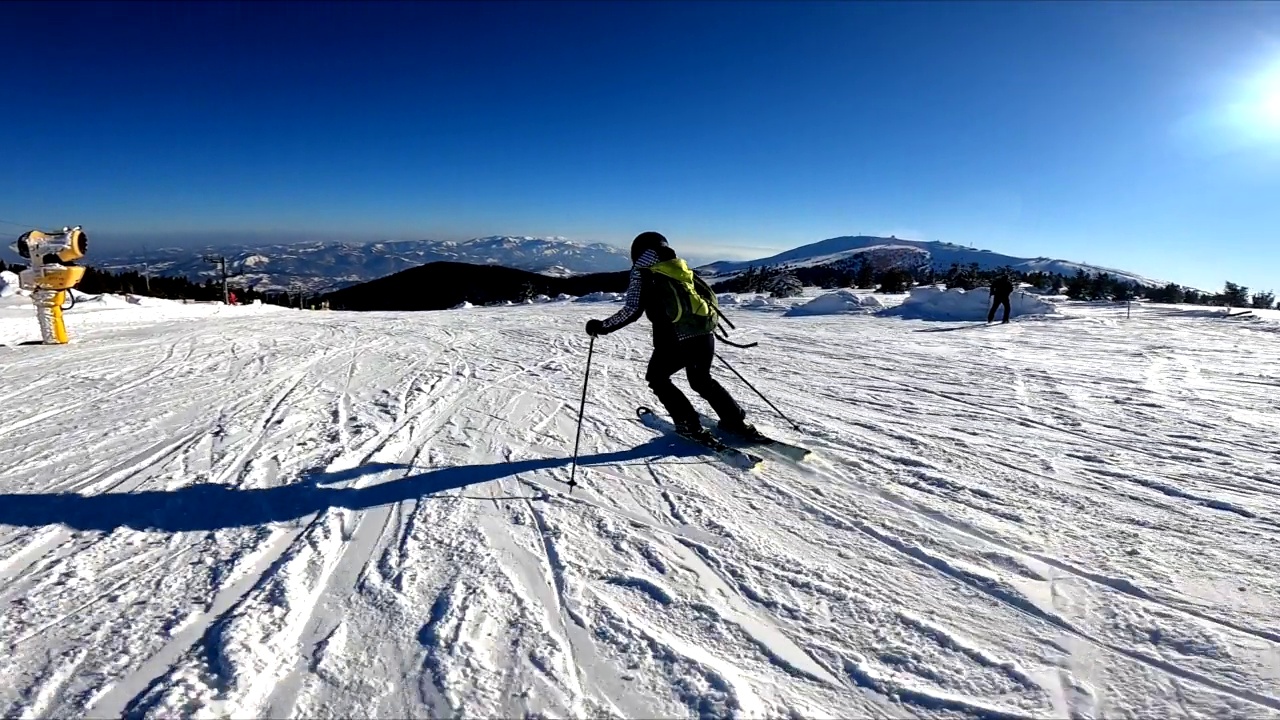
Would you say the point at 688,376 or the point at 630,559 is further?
the point at 688,376

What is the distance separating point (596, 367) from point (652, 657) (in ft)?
22.6

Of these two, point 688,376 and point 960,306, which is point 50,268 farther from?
point 960,306

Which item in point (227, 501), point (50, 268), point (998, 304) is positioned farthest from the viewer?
point (998, 304)

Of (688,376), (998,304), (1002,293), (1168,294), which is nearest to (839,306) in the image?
(998,304)

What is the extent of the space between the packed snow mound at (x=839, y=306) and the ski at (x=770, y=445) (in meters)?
16.4

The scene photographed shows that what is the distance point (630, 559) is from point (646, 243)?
2.62 meters

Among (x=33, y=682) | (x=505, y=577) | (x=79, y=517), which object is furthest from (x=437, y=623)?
(x=79, y=517)

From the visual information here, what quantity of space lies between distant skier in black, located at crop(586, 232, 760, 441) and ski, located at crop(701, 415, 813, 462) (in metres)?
0.07

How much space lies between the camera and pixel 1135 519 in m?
3.45

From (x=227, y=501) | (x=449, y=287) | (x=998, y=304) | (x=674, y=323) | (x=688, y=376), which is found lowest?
(x=449, y=287)

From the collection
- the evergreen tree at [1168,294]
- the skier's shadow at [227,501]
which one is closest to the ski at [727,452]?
the skier's shadow at [227,501]

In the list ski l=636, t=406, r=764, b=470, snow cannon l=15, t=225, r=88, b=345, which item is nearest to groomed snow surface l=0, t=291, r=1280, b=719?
ski l=636, t=406, r=764, b=470

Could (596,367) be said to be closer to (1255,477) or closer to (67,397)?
(67,397)

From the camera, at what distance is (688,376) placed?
4.79 meters
